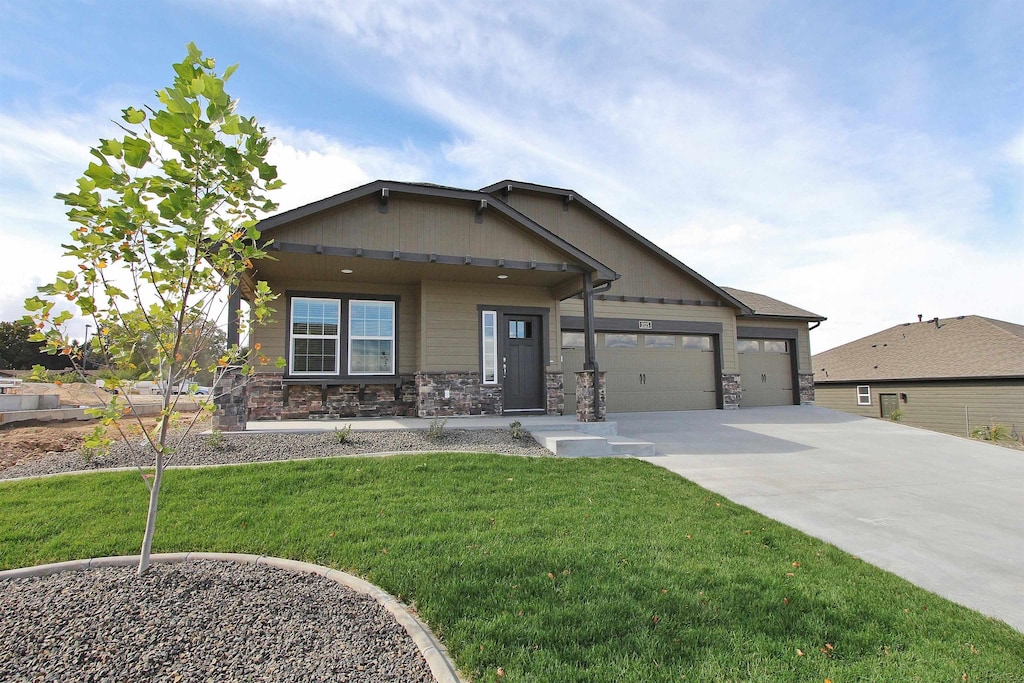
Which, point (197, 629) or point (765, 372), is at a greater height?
point (765, 372)

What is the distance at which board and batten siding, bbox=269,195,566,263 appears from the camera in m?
8.73

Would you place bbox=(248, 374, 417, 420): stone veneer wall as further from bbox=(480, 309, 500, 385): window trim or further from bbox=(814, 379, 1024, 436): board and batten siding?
bbox=(814, 379, 1024, 436): board and batten siding

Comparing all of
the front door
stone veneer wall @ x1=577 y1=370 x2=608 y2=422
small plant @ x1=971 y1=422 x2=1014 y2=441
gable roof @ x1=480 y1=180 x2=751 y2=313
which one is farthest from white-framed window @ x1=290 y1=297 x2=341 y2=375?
small plant @ x1=971 y1=422 x2=1014 y2=441

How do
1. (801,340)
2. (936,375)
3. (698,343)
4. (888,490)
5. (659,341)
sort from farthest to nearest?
1. (936,375)
2. (801,340)
3. (698,343)
4. (659,341)
5. (888,490)

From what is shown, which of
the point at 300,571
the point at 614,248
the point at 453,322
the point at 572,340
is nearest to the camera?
the point at 300,571

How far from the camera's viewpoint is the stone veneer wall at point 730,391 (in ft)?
48.5

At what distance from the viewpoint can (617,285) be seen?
46.6 ft

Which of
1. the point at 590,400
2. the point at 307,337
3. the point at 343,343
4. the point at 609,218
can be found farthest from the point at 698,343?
Result: the point at 307,337

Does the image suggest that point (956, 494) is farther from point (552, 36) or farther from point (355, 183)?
point (355, 183)

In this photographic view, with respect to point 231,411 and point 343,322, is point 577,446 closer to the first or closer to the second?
point 231,411

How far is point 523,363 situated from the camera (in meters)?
11.5

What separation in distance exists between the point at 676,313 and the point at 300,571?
13.4 meters

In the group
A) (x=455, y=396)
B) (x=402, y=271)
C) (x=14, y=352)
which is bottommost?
(x=455, y=396)

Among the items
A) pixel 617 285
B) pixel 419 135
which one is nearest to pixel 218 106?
pixel 419 135
